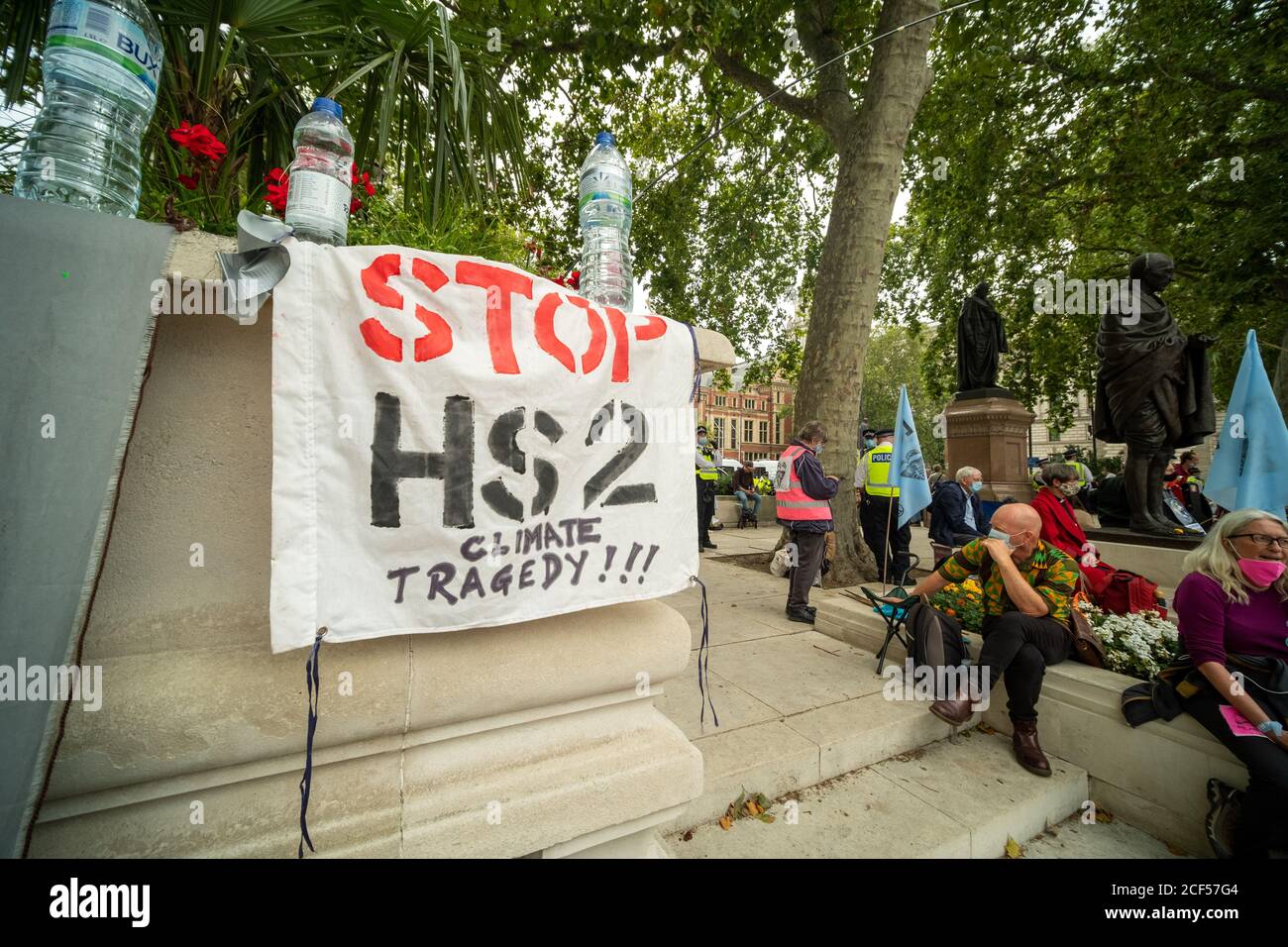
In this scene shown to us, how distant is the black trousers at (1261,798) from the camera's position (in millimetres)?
2150

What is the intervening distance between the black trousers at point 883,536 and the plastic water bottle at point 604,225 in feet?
19.2

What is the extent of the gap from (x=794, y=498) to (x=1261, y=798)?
3.55m

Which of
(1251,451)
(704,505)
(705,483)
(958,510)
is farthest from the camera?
(705,483)

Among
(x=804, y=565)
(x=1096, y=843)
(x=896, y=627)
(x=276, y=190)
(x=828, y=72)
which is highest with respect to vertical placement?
(x=828, y=72)

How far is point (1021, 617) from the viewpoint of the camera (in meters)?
3.10

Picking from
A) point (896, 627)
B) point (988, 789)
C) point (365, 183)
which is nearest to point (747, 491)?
point (896, 627)

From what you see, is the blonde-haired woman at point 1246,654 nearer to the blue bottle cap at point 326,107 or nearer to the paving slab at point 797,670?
the paving slab at point 797,670

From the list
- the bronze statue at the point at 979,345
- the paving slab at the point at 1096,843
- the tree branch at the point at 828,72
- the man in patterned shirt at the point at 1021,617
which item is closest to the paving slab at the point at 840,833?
the paving slab at the point at 1096,843

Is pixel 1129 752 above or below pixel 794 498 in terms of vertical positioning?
below

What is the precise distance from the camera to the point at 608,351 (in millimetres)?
1846

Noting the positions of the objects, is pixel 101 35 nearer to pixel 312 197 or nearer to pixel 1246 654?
pixel 312 197

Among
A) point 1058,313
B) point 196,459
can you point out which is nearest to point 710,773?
point 196,459

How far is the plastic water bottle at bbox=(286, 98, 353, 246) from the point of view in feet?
4.76

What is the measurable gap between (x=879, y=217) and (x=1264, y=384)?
4.11 m
